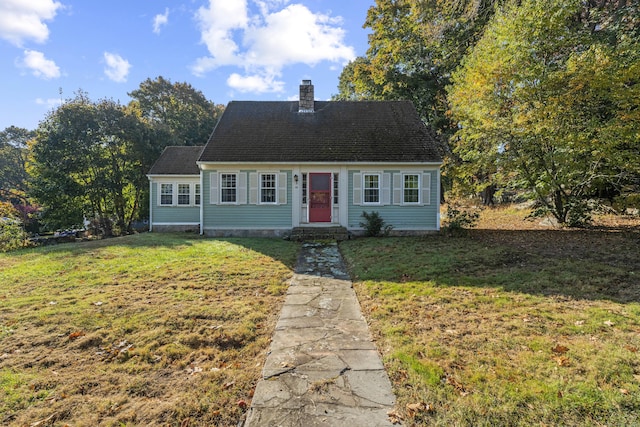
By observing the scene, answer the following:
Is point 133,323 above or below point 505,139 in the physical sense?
below

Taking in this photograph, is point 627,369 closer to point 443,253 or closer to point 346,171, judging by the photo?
point 443,253

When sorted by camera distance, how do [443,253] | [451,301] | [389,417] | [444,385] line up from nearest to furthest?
1. [389,417]
2. [444,385]
3. [451,301]
4. [443,253]

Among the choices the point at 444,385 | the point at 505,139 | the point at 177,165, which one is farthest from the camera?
the point at 177,165

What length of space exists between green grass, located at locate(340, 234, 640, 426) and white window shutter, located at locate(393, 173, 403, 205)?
16.4 feet

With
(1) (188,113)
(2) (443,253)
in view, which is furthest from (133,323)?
(1) (188,113)

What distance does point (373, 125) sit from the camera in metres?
14.3

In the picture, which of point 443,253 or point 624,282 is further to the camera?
point 443,253

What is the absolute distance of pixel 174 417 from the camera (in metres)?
2.50

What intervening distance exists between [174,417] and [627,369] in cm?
417

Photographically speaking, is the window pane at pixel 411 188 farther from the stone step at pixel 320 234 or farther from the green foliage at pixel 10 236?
the green foliage at pixel 10 236

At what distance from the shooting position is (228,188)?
42.8ft

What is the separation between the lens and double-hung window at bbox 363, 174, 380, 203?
42.1ft

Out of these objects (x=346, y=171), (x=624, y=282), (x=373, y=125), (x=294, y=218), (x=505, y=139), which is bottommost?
(x=624, y=282)

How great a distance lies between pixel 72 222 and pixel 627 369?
22458 mm
